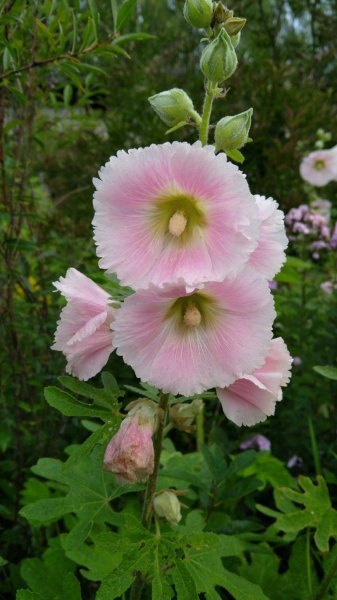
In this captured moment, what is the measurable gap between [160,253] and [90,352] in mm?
227

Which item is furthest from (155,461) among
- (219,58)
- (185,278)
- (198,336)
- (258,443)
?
(258,443)

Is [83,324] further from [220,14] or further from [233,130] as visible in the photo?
[220,14]

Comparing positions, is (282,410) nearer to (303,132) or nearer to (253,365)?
(253,365)

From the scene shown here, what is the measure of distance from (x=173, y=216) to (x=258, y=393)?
0.35m

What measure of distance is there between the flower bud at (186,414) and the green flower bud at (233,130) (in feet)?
1.63

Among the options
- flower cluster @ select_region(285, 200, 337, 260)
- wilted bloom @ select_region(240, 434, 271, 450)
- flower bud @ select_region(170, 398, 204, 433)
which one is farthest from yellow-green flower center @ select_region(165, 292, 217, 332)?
flower cluster @ select_region(285, 200, 337, 260)

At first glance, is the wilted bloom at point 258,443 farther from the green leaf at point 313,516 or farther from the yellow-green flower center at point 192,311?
the yellow-green flower center at point 192,311

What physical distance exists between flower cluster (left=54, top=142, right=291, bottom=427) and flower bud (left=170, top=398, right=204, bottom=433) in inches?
4.8

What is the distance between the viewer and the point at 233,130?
1010mm

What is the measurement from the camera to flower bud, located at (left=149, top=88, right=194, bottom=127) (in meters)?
1.06

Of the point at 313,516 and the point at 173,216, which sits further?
the point at 313,516

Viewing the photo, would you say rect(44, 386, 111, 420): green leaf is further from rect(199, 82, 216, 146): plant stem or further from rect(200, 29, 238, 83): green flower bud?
rect(200, 29, 238, 83): green flower bud

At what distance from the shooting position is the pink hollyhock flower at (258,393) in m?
1.02

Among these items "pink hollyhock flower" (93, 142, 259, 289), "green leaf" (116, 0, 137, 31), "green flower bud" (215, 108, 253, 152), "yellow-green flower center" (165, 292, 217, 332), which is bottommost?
"yellow-green flower center" (165, 292, 217, 332)
